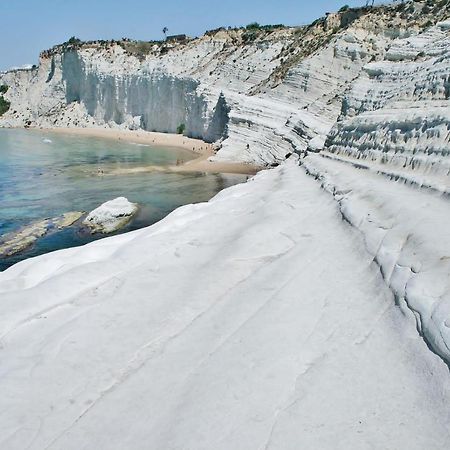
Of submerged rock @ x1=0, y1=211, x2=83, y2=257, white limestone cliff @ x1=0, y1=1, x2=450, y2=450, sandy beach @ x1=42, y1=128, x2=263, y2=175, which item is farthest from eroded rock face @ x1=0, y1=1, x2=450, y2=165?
submerged rock @ x1=0, y1=211, x2=83, y2=257

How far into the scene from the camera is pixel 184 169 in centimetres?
3152

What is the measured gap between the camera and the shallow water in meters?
17.6

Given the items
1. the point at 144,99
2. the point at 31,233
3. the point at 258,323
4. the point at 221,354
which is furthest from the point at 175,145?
the point at 221,354

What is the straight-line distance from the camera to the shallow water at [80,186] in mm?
17562

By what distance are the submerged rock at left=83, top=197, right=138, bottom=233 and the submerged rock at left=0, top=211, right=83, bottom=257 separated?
113cm

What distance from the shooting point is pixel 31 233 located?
53.4 ft

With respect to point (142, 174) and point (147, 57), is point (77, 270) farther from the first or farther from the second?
point (147, 57)

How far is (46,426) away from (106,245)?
4.09 metres

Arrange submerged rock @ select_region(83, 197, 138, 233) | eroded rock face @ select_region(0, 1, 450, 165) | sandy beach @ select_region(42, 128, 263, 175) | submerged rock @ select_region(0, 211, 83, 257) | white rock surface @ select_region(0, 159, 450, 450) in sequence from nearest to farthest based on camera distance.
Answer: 1. white rock surface @ select_region(0, 159, 450, 450)
2. submerged rock @ select_region(0, 211, 83, 257)
3. submerged rock @ select_region(83, 197, 138, 233)
4. eroded rock face @ select_region(0, 1, 450, 165)
5. sandy beach @ select_region(42, 128, 263, 175)

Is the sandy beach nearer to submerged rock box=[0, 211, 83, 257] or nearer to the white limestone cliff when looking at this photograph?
submerged rock box=[0, 211, 83, 257]

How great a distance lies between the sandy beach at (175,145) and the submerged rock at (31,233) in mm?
12302

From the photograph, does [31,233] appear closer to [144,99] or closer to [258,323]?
[258,323]

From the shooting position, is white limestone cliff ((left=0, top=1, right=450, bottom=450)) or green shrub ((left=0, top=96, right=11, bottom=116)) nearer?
white limestone cliff ((left=0, top=1, right=450, bottom=450))

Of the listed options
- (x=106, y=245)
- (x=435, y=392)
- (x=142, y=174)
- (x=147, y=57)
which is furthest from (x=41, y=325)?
(x=147, y=57)
